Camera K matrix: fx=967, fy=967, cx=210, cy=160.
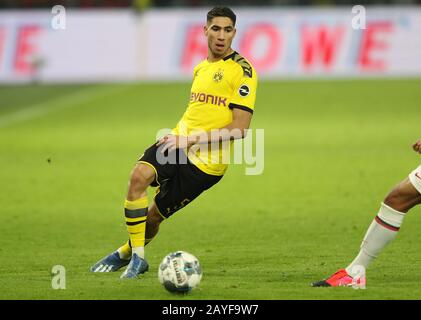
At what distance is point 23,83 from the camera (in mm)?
33344

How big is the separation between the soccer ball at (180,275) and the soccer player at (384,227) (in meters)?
0.99

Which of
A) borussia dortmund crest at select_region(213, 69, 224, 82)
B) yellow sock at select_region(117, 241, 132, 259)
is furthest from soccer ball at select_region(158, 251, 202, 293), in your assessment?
borussia dortmund crest at select_region(213, 69, 224, 82)

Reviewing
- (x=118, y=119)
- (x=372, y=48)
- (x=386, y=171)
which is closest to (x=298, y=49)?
(x=372, y=48)

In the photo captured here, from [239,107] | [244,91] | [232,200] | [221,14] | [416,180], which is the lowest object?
[232,200]

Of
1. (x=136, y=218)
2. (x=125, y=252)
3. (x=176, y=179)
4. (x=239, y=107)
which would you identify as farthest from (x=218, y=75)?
(x=125, y=252)

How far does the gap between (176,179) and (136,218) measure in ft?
1.64

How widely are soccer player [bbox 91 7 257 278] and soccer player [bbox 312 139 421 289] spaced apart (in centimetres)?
140

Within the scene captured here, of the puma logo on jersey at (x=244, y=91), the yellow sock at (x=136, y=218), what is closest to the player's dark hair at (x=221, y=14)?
the puma logo on jersey at (x=244, y=91)

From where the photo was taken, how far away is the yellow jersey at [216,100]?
851 cm

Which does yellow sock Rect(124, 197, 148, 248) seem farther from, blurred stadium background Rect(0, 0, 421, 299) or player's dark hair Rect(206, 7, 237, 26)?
player's dark hair Rect(206, 7, 237, 26)

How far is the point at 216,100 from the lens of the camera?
8570 millimetres

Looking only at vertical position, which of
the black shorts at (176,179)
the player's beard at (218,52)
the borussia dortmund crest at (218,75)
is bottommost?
the black shorts at (176,179)

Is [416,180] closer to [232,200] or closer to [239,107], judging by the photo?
[239,107]

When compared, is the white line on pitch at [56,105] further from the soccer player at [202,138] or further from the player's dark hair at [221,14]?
the player's dark hair at [221,14]
